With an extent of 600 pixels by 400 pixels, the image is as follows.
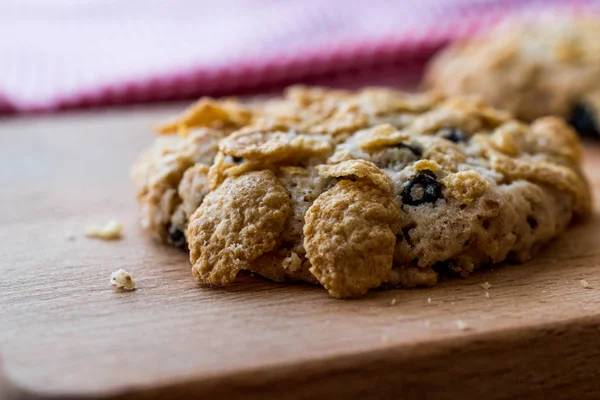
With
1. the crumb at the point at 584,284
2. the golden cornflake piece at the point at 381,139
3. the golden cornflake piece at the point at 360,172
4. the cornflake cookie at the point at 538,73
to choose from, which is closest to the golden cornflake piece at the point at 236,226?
the golden cornflake piece at the point at 360,172

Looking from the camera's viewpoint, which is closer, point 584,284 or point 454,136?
point 584,284

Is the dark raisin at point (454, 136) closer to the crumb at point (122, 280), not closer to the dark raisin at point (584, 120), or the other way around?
the crumb at point (122, 280)

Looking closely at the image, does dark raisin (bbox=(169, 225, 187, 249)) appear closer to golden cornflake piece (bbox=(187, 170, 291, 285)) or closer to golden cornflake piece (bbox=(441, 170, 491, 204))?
golden cornflake piece (bbox=(187, 170, 291, 285))

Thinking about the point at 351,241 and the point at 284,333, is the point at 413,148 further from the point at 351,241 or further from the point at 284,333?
the point at 284,333

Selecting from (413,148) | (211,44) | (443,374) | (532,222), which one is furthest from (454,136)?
(211,44)

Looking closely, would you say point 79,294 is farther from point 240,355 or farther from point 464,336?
point 464,336

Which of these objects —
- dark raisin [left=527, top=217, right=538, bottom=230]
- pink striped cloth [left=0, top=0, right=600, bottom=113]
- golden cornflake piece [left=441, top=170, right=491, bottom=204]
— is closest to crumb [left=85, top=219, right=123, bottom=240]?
golden cornflake piece [left=441, top=170, right=491, bottom=204]

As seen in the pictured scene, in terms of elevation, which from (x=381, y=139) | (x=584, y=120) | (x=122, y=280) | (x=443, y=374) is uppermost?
(x=381, y=139)

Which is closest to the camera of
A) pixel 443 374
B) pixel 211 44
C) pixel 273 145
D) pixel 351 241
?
pixel 443 374

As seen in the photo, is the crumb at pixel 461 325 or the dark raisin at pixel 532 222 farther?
the dark raisin at pixel 532 222
